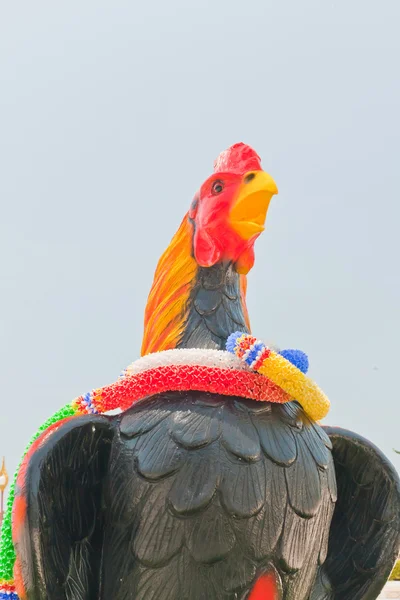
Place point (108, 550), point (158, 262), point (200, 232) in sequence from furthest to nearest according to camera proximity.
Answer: point (158, 262)
point (200, 232)
point (108, 550)

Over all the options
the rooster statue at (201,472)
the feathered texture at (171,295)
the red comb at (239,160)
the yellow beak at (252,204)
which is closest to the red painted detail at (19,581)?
the rooster statue at (201,472)

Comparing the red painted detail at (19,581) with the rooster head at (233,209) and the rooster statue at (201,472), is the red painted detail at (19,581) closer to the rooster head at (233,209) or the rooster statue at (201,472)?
the rooster statue at (201,472)

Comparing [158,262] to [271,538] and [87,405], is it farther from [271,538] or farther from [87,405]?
[271,538]

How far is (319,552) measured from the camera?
1.80 metres

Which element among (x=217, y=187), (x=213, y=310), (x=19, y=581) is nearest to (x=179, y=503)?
(x=19, y=581)

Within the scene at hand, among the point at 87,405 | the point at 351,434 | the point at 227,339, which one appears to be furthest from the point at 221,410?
the point at 351,434

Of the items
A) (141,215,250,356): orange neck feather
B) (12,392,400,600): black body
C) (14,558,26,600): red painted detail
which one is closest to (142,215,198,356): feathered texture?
(141,215,250,356): orange neck feather

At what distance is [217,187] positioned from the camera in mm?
2004

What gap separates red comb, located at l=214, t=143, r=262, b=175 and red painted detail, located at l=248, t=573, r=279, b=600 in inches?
42.6

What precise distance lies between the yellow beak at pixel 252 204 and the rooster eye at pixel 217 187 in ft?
0.22

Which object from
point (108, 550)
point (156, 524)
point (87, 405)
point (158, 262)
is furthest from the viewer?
point (158, 262)

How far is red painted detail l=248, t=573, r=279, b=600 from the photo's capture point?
1.61 m

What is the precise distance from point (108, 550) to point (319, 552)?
55 centimetres

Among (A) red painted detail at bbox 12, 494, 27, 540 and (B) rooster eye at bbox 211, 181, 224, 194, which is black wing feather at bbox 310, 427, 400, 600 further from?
(A) red painted detail at bbox 12, 494, 27, 540
